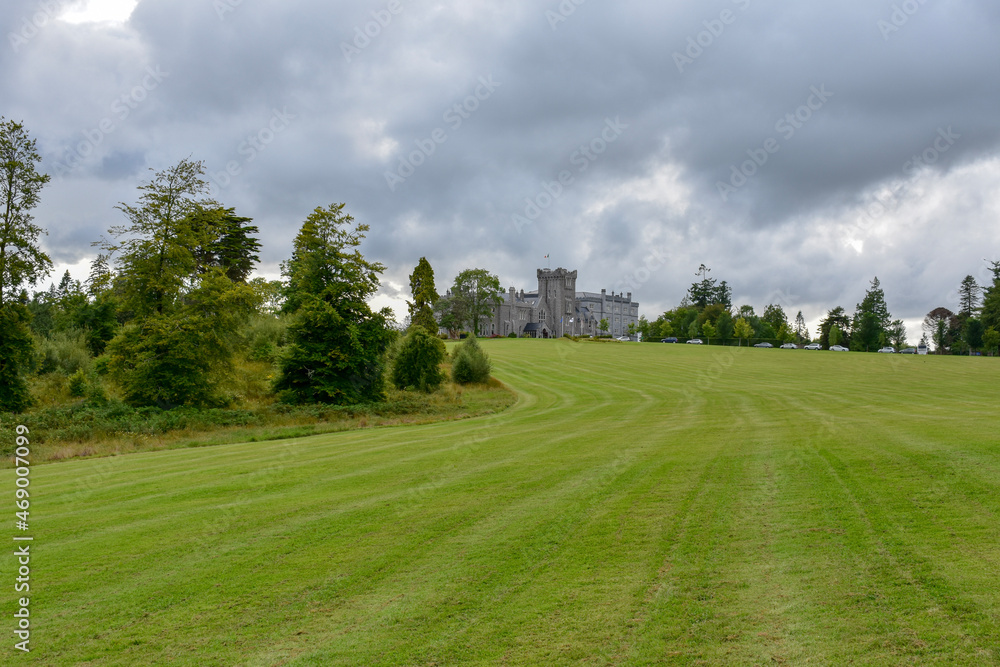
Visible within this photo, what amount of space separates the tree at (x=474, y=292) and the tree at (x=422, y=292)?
5086 centimetres

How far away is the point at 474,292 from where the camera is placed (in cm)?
12519

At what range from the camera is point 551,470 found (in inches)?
487

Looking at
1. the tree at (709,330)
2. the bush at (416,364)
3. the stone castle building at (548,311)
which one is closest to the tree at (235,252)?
the bush at (416,364)

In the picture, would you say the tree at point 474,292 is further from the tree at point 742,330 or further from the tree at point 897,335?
the tree at point 897,335

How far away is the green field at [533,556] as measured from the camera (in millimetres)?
5398

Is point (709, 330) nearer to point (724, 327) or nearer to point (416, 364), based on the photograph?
point (724, 327)

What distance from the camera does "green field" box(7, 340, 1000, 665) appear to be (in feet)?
17.7

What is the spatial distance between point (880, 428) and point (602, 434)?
7317mm

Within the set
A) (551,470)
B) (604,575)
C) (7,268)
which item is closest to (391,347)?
(7,268)

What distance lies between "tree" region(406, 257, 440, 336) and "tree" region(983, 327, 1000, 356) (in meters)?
86.2

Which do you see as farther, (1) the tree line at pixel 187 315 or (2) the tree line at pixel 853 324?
(2) the tree line at pixel 853 324

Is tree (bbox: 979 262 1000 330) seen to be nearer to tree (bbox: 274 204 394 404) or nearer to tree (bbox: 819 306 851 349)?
tree (bbox: 819 306 851 349)

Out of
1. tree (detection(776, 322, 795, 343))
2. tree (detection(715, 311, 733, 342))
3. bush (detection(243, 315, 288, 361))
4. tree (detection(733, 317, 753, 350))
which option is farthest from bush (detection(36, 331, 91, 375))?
tree (detection(776, 322, 795, 343))

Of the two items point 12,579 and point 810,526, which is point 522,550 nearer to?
point 810,526
